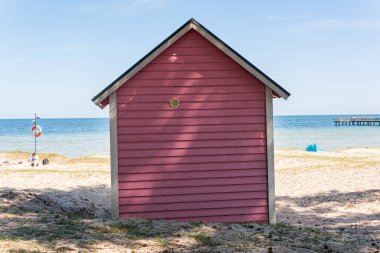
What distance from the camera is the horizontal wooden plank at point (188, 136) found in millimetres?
11445

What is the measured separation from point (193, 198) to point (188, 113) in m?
2.19

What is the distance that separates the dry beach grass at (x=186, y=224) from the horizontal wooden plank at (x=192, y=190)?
95 cm

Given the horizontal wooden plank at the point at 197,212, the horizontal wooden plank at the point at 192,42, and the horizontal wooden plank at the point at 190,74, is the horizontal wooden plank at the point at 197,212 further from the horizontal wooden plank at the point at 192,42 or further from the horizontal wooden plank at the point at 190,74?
the horizontal wooden plank at the point at 192,42

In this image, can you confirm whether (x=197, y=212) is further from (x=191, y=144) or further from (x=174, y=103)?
(x=174, y=103)

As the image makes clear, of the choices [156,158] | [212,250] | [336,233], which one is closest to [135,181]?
[156,158]

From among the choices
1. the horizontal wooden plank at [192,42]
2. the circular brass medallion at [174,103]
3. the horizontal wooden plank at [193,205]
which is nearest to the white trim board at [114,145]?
the horizontal wooden plank at [193,205]

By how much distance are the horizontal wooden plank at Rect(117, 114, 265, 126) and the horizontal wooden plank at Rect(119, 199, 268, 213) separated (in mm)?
2042

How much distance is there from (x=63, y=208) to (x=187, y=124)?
5271 millimetres

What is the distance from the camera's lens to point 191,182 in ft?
38.2

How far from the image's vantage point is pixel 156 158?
37.7 ft

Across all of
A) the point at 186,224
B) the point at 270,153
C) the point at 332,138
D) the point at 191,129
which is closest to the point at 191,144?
the point at 191,129

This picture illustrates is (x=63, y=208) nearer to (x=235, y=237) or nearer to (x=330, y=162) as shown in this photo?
(x=235, y=237)

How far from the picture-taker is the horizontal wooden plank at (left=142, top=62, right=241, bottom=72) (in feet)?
37.8

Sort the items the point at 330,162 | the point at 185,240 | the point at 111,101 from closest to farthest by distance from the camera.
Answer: the point at 185,240 → the point at 111,101 → the point at 330,162
